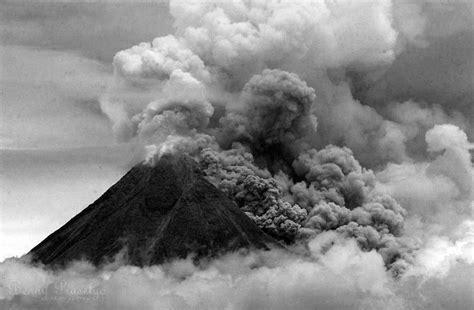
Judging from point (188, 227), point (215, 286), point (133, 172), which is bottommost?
point (215, 286)

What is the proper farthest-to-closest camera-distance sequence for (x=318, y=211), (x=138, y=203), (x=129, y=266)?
(x=138, y=203) < (x=129, y=266) < (x=318, y=211)

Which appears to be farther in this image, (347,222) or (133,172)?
(133,172)

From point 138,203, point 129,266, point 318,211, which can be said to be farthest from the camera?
point 138,203

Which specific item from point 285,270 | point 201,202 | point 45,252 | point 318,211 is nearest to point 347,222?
point 318,211

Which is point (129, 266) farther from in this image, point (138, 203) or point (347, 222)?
point (347, 222)

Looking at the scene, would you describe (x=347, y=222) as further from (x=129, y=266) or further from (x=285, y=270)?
(x=129, y=266)

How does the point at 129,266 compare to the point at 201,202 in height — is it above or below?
below

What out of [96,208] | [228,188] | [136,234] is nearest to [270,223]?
[228,188]
